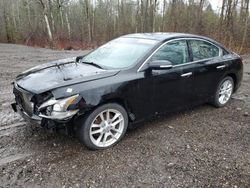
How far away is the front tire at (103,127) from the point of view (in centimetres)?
310

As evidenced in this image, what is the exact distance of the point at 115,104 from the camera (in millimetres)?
3330

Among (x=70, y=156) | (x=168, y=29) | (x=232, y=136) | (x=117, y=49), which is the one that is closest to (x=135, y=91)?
(x=117, y=49)

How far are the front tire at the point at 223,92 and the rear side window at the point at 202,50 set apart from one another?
0.67 m

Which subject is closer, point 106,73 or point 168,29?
point 106,73

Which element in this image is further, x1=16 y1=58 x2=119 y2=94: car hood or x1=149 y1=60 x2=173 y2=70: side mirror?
x1=149 y1=60 x2=173 y2=70: side mirror

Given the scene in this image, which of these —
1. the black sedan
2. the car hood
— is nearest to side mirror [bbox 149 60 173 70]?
the black sedan

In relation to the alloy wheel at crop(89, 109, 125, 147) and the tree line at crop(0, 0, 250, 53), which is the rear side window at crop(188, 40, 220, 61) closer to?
the alloy wheel at crop(89, 109, 125, 147)

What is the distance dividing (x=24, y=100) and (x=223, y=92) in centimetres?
413

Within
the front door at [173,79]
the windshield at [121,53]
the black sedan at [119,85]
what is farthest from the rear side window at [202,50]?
the windshield at [121,53]

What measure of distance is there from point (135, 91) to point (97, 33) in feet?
79.3

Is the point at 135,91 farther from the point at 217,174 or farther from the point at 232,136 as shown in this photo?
the point at 232,136

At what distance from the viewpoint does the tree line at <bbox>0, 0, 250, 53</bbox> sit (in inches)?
629

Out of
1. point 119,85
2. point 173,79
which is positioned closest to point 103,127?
point 119,85

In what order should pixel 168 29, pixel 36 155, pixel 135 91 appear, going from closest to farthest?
pixel 36 155 < pixel 135 91 < pixel 168 29
